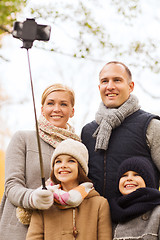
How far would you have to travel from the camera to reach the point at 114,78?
3.25m

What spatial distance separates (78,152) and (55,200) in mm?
406

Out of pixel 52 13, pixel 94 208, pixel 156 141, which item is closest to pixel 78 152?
pixel 94 208

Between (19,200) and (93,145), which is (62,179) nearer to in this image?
(19,200)

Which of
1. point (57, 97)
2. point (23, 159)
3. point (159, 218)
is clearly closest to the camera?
point (159, 218)

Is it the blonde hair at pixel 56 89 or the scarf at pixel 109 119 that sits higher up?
the blonde hair at pixel 56 89

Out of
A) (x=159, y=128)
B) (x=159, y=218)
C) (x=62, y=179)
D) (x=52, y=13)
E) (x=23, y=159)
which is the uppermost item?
(x=52, y=13)

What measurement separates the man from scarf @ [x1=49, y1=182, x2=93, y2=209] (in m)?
0.35

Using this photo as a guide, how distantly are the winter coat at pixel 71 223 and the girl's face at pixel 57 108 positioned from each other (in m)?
0.75

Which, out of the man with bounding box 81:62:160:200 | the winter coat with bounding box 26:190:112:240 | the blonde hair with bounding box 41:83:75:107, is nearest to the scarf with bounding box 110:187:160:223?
the winter coat with bounding box 26:190:112:240

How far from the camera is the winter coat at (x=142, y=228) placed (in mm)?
2547

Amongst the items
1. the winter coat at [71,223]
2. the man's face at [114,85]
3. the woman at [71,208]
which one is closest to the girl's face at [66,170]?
the woman at [71,208]

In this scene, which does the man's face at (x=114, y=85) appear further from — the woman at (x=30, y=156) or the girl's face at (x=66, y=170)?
the girl's face at (x=66, y=170)

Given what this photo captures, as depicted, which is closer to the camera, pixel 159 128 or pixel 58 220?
pixel 58 220

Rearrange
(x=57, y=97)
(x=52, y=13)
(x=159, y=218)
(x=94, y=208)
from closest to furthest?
(x=159, y=218)
(x=94, y=208)
(x=57, y=97)
(x=52, y=13)
